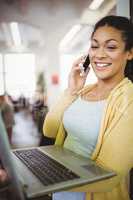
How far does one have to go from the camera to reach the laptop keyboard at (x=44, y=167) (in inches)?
28.7

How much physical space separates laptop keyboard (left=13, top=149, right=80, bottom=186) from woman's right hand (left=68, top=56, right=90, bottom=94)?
1.02 feet

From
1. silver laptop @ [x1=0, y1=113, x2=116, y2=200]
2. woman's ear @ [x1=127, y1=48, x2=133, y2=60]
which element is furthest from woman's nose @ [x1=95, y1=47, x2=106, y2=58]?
silver laptop @ [x1=0, y1=113, x2=116, y2=200]

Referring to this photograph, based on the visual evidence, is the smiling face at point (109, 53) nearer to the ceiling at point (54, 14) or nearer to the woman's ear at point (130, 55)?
the woman's ear at point (130, 55)

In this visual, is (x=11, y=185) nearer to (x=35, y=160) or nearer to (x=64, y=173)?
(x=64, y=173)

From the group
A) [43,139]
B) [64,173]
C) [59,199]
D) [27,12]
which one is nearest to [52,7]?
[27,12]

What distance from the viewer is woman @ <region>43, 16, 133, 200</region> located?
2.82 feet

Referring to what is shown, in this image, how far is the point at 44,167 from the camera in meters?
0.85

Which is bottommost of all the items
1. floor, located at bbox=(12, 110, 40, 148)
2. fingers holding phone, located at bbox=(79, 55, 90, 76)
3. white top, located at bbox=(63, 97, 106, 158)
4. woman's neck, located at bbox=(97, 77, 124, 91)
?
floor, located at bbox=(12, 110, 40, 148)

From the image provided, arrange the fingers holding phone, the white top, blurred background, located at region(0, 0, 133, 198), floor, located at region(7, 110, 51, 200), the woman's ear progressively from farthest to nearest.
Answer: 1. floor, located at region(7, 110, 51, 200)
2. blurred background, located at region(0, 0, 133, 198)
3. the fingers holding phone
4. the woman's ear
5. the white top

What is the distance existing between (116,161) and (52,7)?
109 inches

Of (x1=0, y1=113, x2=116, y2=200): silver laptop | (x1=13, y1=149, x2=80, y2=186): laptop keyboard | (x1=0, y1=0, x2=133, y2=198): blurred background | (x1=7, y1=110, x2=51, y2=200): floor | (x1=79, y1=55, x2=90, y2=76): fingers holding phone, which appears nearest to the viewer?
(x1=0, y1=113, x2=116, y2=200): silver laptop

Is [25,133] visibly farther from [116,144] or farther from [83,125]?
[116,144]

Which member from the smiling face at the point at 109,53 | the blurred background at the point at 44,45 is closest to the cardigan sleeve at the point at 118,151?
the smiling face at the point at 109,53

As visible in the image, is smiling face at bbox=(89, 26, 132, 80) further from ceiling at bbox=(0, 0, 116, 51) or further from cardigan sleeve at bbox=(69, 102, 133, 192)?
ceiling at bbox=(0, 0, 116, 51)
